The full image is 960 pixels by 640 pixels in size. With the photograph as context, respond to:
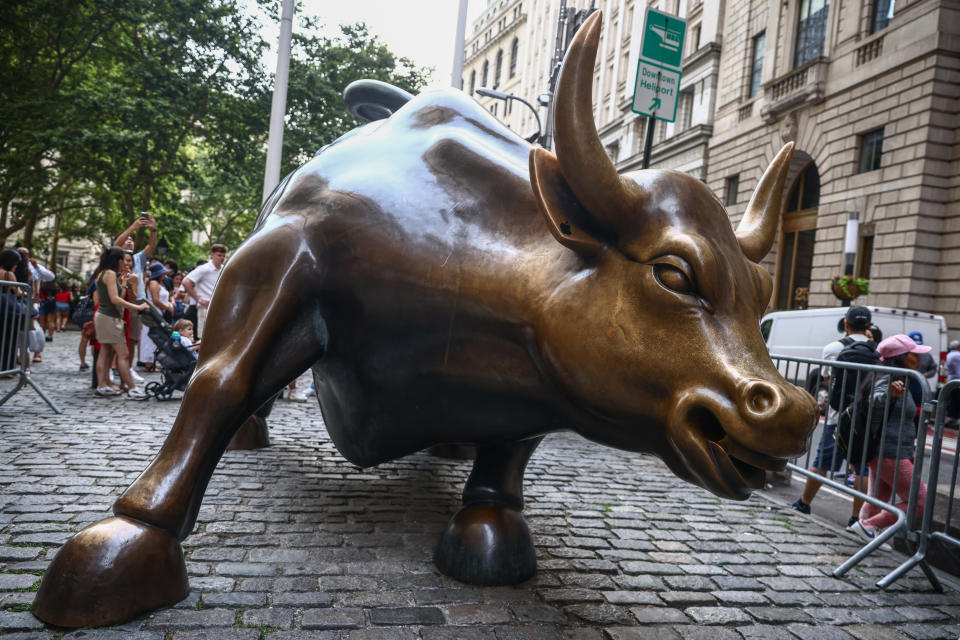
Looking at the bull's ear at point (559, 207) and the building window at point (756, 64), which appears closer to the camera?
the bull's ear at point (559, 207)

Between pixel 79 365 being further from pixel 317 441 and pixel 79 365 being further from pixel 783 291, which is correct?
pixel 783 291

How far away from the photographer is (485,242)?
98.2 inches

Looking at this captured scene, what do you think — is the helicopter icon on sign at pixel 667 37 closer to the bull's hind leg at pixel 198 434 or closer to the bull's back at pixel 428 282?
the bull's back at pixel 428 282

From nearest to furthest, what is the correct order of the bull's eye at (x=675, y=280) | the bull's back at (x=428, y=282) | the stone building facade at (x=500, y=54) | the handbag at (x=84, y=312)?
the bull's eye at (x=675, y=280)
the bull's back at (x=428, y=282)
the handbag at (x=84, y=312)
the stone building facade at (x=500, y=54)

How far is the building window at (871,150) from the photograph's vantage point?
728 inches

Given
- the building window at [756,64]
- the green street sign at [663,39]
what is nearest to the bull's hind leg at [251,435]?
the green street sign at [663,39]

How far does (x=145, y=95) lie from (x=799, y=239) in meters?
19.6

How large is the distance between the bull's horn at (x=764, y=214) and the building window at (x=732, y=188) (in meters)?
23.4

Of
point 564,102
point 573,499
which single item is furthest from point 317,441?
point 564,102

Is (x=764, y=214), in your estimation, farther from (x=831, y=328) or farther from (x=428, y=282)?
(x=831, y=328)

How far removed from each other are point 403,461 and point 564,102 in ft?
11.9

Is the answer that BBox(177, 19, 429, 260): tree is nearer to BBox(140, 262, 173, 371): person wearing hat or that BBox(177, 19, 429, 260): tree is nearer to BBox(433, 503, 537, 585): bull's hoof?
BBox(140, 262, 173, 371): person wearing hat

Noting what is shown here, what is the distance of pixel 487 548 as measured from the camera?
282 cm

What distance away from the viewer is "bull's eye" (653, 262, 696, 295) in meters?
2.08
